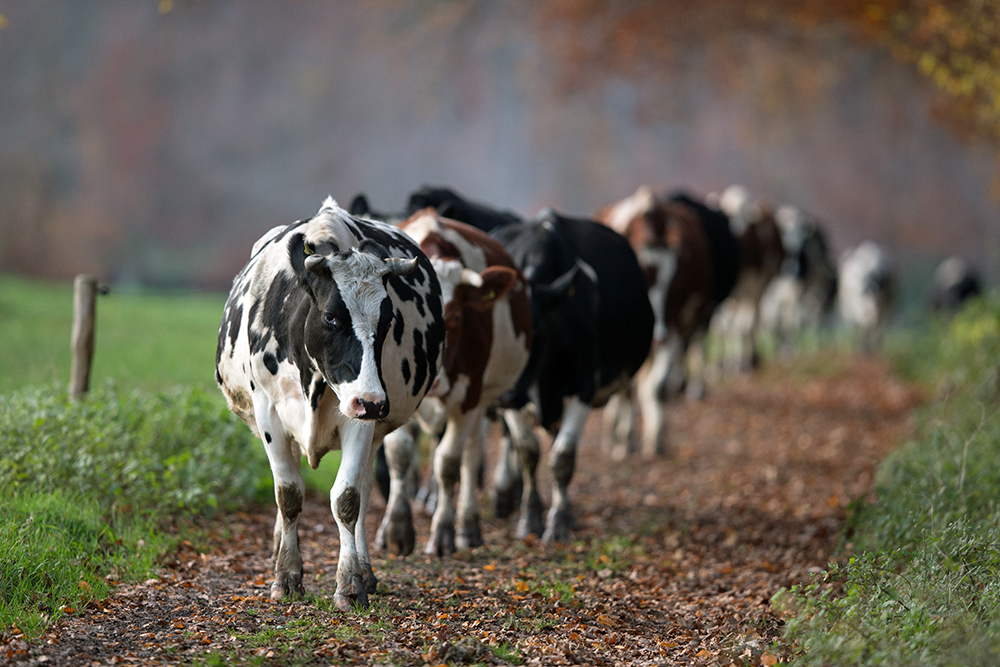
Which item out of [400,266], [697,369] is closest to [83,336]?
[400,266]

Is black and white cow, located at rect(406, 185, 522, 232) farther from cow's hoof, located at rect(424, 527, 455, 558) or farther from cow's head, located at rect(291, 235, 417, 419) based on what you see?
cow's head, located at rect(291, 235, 417, 419)

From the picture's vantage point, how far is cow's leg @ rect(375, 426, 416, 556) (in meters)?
6.59

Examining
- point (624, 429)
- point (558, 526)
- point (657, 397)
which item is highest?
point (657, 397)

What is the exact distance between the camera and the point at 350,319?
4898mm

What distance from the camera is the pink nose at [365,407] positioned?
4723 millimetres

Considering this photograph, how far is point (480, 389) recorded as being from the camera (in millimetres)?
6809

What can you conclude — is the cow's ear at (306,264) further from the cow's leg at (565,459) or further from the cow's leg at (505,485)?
the cow's leg at (505,485)

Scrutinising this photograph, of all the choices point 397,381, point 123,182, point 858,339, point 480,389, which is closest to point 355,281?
point 397,381

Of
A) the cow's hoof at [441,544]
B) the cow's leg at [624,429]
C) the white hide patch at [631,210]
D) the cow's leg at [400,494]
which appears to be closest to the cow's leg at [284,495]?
the cow's leg at [400,494]

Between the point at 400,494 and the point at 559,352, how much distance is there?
1671 millimetres

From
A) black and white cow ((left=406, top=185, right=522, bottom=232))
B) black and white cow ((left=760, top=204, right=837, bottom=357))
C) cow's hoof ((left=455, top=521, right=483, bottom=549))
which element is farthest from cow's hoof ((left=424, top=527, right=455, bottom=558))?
black and white cow ((left=760, top=204, right=837, bottom=357))

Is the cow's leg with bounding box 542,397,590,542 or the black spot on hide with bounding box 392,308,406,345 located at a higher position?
the black spot on hide with bounding box 392,308,406,345

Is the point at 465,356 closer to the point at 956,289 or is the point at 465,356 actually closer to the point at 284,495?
the point at 284,495

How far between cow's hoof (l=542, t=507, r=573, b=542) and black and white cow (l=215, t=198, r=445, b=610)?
212 cm
